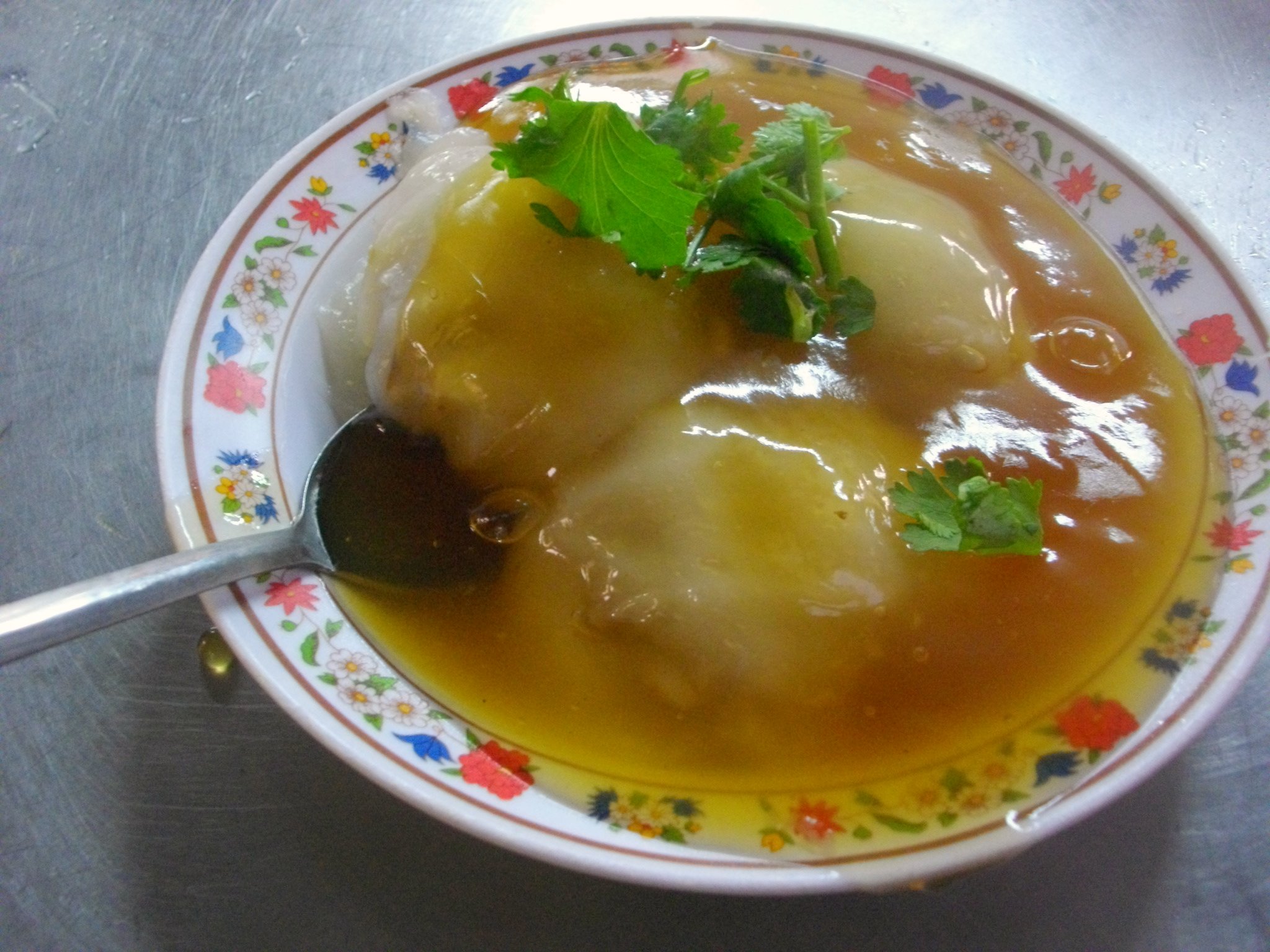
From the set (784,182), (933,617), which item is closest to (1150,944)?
(933,617)

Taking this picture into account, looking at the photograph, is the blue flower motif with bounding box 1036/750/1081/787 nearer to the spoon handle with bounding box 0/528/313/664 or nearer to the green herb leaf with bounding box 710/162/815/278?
the green herb leaf with bounding box 710/162/815/278

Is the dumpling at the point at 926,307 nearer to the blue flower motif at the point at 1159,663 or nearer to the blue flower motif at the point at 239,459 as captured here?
the blue flower motif at the point at 1159,663

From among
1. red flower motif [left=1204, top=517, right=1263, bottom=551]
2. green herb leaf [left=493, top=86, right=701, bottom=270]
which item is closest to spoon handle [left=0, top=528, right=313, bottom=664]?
green herb leaf [left=493, top=86, right=701, bottom=270]

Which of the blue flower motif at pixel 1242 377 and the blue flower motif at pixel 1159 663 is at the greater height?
the blue flower motif at pixel 1242 377

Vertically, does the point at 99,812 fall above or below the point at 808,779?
below

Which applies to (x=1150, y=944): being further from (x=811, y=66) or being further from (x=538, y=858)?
(x=811, y=66)

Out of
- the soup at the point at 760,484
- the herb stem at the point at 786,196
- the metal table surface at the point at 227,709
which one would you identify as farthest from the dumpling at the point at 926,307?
the metal table surface at the point at 227,709
